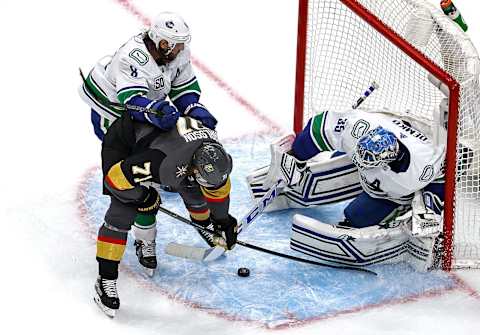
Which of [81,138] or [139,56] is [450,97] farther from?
[81,138]

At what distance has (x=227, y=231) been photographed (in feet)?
15.5

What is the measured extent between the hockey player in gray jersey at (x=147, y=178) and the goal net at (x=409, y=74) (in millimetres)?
807

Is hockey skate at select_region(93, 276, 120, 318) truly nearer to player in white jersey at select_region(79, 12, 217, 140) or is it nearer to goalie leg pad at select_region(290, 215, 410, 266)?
player in white jersey at select_region(79, 12, 217, 140)

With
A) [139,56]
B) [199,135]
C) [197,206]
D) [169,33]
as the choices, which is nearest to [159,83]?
[139,56]

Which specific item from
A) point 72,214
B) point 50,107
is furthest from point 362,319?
point 50,107

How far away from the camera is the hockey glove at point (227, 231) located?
472 centimetres

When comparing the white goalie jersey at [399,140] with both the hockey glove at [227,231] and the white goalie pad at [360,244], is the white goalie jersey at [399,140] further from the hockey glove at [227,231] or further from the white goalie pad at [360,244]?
the hockey glove at [227,231]

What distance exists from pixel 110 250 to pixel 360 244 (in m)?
0.94

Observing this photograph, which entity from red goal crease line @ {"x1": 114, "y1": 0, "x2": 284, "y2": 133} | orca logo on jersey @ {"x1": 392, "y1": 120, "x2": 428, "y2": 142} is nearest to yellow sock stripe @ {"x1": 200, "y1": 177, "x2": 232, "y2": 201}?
orca logo on jersey @ {"x1": 392, "y1": 120, "x2": 428, "y2": 142}

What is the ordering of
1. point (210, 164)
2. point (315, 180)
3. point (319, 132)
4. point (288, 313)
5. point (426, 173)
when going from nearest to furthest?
1. point (210, 164)
2. point (288, 313)
3. point (426, 173)
4. point (319, 132)
5. point (315, 180)

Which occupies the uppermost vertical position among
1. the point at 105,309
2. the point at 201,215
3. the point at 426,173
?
the point at 426,173

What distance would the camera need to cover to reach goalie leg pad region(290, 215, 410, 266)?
4.90m

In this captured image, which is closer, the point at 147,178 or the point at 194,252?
the point at 147,178


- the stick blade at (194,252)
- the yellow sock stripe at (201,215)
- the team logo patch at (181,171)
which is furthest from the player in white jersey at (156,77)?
the stick blade at (194,252)
